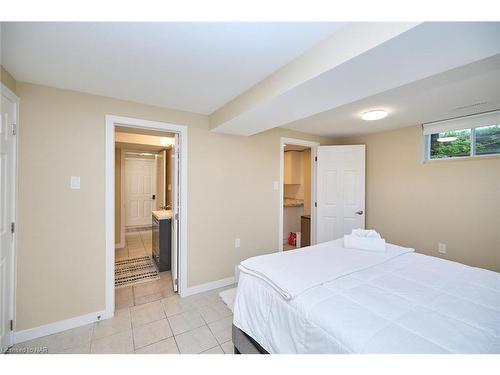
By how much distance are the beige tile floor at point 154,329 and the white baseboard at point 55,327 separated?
0.04 metres

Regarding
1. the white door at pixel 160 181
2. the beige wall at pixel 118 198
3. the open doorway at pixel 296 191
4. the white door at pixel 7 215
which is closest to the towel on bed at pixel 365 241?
the open doorway at pixel 296 191

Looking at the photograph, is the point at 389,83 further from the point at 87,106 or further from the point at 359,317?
the point at 87,106

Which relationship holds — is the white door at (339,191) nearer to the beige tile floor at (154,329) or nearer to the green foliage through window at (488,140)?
the green foliage through window at (488,140)

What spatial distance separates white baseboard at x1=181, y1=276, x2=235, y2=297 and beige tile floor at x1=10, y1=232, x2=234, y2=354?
68 mm

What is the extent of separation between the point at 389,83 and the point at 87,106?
260cm

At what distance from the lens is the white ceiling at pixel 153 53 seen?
1177 millimetres

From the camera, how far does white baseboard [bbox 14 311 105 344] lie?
1792mm

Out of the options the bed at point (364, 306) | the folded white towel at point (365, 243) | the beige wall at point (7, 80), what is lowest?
the bed at point (364, 306)

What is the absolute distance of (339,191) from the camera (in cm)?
365

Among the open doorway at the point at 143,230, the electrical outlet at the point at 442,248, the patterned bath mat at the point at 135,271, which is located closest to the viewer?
the open doorway at the point at 143,230

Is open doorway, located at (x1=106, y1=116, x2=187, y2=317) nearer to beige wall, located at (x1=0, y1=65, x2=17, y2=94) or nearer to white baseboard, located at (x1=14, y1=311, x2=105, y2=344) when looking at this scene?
white baseboard, located at (x1=14, y1=311, x2=105, y2=344)

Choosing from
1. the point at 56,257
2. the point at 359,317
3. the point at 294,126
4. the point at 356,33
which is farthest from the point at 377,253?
the point at 56,257
